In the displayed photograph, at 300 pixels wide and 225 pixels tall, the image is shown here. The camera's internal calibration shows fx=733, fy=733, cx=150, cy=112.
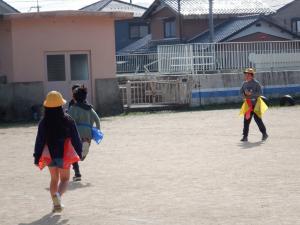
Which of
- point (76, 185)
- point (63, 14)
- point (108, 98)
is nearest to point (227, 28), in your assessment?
point (108, 98)

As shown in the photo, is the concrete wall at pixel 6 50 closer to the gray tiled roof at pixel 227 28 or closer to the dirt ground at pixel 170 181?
the dirt ground at pixel 170 181

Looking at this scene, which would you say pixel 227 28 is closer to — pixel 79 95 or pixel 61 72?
pixel 61 72

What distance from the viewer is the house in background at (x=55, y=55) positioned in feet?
84.9

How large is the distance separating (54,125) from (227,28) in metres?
41.3

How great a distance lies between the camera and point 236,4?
5481 centimetres

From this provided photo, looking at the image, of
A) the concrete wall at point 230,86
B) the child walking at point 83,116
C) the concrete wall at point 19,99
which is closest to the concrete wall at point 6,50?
the concrete wall at point 19,99

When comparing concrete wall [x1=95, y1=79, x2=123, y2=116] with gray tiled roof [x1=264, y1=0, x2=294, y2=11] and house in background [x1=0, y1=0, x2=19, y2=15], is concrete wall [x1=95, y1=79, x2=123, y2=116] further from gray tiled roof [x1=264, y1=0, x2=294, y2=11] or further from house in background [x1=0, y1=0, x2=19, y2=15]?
gray tiled roof [x1=264, y1=0, x2=294, y2=11]

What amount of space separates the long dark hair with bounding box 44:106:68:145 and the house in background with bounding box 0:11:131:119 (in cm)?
1673

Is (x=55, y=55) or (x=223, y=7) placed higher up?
(x=223, y=7)

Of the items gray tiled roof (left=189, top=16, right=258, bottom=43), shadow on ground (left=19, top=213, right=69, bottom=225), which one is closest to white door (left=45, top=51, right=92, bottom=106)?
shadow on ground (left=19, top=213, right=69, bottom=225)

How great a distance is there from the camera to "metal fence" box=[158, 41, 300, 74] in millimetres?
31359

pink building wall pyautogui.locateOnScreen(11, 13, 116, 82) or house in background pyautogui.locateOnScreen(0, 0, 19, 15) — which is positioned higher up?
house in background pyautogui.locateOnScreen(0, 0, 19, 15)

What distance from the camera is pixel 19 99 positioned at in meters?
26.0

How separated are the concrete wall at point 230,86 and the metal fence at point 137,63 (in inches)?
327
